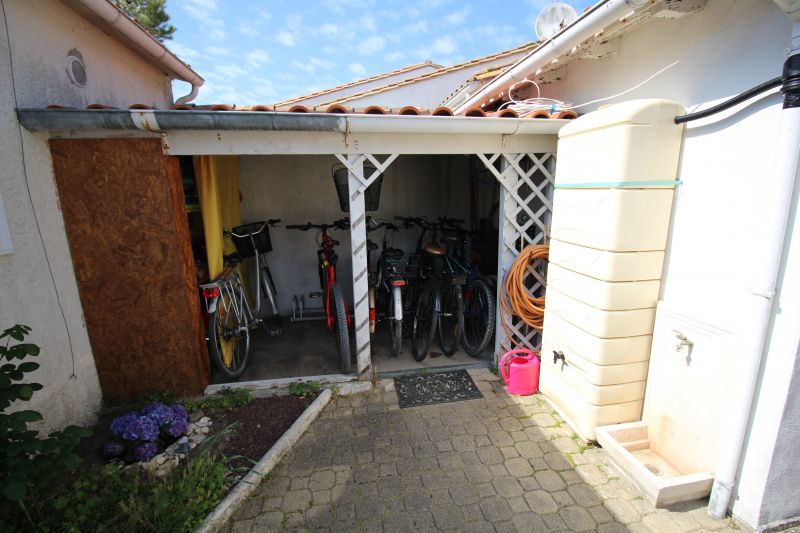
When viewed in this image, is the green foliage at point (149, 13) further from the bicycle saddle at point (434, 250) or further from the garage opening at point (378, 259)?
the bicycle saddle at point (434, 250)

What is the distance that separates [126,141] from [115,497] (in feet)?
8.34

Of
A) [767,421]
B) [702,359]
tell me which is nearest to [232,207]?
[702,359]

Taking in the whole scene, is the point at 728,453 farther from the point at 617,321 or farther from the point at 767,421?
the point at 617,321

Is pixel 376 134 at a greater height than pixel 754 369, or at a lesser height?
greater

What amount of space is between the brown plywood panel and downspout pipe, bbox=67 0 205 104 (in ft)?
4.17

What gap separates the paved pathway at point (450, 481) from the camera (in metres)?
2.12

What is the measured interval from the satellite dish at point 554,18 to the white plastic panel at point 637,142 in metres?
2.09

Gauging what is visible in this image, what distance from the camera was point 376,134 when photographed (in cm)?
314

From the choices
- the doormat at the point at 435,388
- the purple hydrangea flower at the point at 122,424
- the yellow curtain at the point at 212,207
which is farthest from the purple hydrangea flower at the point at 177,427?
the doormat at the point at 435,388

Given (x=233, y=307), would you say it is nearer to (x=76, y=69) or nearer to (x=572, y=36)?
(x=76, y=69)

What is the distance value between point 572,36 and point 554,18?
168 centimetres

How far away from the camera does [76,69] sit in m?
3.13

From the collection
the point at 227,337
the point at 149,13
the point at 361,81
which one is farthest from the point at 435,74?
the point at 149,13

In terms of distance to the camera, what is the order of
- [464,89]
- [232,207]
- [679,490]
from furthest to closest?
[464,89]
[232,207]
[679,490]
